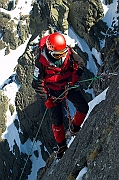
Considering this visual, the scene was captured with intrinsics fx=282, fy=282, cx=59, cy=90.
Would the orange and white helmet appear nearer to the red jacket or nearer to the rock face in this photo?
the red jacket

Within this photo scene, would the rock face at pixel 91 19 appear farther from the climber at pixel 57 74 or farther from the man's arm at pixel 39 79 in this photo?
the man's arm at pixel 39 79

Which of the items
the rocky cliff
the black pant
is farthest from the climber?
the rocky cliff

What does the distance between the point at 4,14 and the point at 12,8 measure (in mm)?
4481

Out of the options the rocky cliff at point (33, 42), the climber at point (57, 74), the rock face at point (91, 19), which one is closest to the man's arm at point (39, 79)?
the climber at point (57, 74)

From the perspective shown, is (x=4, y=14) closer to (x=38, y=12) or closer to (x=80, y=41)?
(x=38, y=12)

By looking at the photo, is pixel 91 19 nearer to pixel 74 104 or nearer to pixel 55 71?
pixel 74 104

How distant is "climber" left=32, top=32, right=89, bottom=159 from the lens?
6.96m

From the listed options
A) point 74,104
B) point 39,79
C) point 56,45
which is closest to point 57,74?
point 39,79

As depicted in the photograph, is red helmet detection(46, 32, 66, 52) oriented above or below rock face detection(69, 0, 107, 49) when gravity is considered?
below

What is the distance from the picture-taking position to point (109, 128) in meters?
5.77

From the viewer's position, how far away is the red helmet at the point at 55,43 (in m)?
6.84

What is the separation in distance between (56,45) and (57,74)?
0.89 metres

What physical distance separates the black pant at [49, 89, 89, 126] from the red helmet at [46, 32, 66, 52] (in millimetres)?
1439

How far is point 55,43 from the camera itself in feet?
22.5
